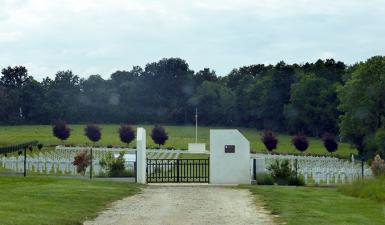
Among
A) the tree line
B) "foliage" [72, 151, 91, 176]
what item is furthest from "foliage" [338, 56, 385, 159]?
"foliage" [72, 151, 91, 176]

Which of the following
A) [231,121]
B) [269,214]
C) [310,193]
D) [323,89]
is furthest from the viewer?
[231,121]

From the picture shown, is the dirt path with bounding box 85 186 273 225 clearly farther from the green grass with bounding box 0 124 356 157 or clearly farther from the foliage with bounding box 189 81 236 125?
the foliage with bounding box 189 81 236 125

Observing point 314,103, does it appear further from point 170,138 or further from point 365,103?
point 365,103

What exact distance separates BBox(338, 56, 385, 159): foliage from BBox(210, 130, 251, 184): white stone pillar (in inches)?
1399

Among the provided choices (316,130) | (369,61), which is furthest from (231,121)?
(369,61)

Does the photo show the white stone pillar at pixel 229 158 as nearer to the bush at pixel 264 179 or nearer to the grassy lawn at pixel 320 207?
the bush at pixel 264 179

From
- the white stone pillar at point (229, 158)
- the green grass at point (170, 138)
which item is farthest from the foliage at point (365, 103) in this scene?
the white stone pillar at point (229, 158)

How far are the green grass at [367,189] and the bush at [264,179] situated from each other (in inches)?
196

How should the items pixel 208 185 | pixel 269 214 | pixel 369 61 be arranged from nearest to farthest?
pixel 269 214, pixel 208 185, pixel 369 61

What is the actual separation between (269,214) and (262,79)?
8648 centimetres

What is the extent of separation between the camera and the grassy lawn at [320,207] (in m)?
14.1

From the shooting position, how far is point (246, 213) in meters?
15.7

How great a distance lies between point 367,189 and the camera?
20547 mm

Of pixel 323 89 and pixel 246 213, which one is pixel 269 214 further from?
pixel 323 89
